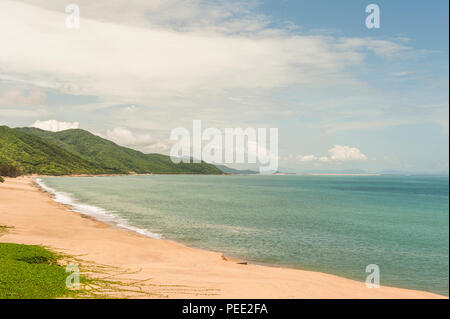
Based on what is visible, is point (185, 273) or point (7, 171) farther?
point (7, 171)

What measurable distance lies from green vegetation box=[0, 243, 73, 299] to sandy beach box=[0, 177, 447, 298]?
3599 mm

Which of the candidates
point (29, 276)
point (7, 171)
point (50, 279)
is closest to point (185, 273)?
point (50, 279)

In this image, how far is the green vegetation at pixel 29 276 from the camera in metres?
15.8

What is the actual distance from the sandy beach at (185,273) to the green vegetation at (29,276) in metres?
3.60

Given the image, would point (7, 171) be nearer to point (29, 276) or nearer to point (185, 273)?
point (29, 276)

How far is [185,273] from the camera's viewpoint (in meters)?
24.6

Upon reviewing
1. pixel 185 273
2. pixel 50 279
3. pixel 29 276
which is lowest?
pixel 185 273

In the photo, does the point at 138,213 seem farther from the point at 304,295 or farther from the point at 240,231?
the point at 304,295

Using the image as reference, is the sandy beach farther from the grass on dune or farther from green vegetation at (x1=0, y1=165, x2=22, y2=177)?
green vegetation at (x1=0, y1=165, x2=22, y2=177)

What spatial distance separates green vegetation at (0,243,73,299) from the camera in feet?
51.9

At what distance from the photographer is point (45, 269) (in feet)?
66.5

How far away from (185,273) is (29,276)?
11.3 metres
